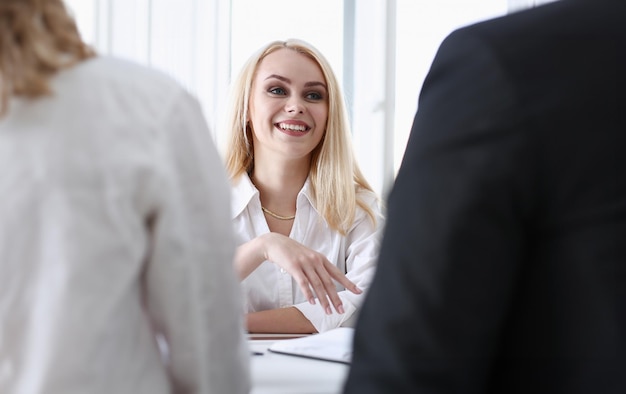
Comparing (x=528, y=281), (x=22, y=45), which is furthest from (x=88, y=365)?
(x=528, y=281)

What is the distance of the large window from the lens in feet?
12.0

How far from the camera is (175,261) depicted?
30.8 inches

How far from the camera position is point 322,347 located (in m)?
1.53

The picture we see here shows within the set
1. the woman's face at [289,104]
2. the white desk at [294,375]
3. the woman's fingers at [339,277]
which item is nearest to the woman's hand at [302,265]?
the woman's fingers at [339,277]

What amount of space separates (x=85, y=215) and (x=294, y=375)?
69cm

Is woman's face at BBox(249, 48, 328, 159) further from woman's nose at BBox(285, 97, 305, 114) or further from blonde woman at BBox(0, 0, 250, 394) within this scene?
blonde woman at BBox(0, 0, 250, 394)

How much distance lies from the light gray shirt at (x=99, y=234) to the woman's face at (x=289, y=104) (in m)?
1.89

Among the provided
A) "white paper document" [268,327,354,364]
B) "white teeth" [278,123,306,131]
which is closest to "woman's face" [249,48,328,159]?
"white teeth" [278,123,306,131]

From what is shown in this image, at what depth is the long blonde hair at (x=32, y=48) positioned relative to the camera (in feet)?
2.35

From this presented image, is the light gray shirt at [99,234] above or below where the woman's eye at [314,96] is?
below

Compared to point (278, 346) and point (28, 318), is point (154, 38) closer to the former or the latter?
point (278, 346)

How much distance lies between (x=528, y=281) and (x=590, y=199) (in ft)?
0.31

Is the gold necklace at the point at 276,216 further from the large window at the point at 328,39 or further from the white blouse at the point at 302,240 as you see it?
the large window at the point at 328,39

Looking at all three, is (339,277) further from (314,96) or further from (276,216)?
(314,96)
